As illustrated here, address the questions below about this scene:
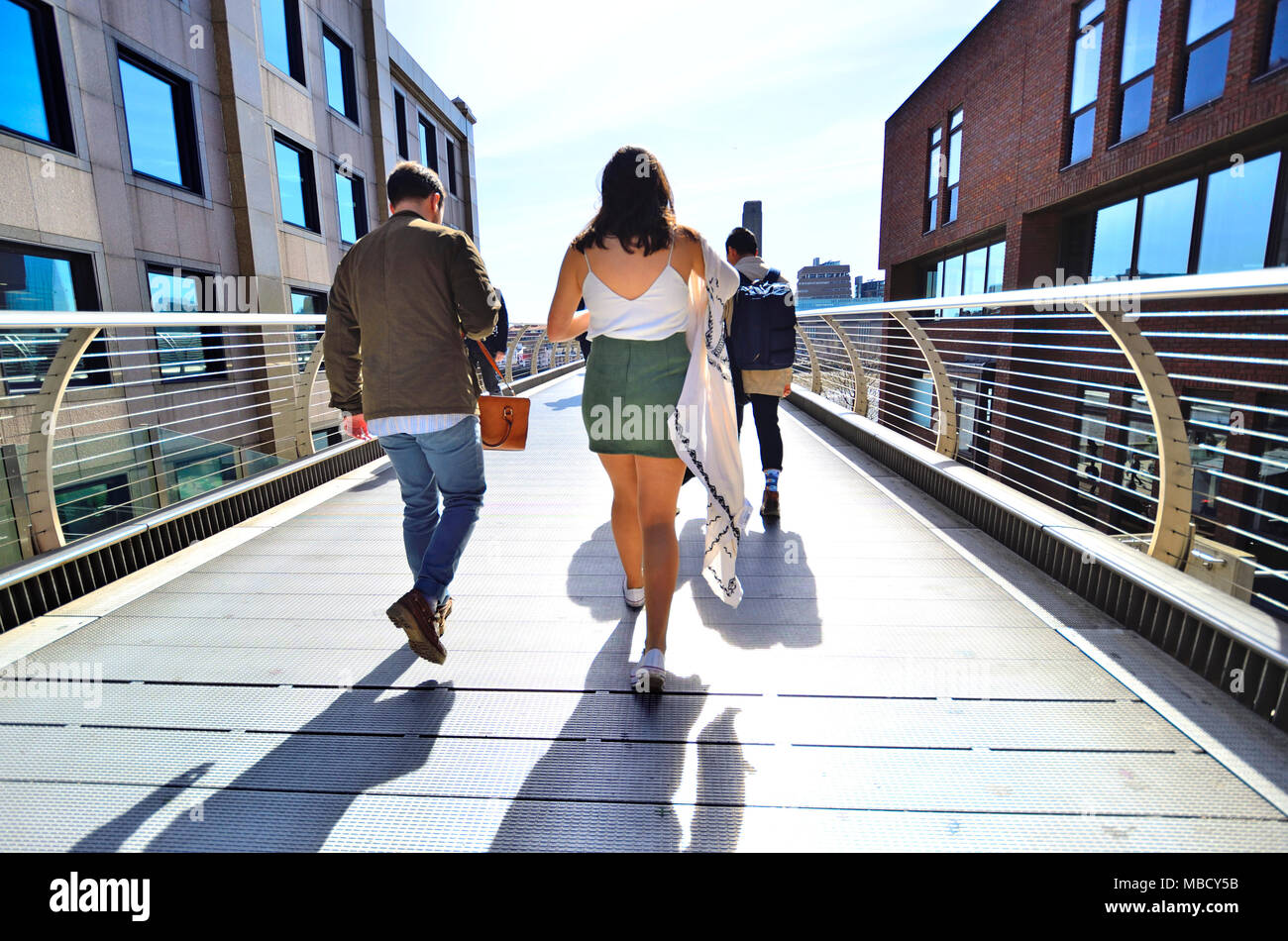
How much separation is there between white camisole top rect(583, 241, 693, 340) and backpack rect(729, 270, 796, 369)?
190cm

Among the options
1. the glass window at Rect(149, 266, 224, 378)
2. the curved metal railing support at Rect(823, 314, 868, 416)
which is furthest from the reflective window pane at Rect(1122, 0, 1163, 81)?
the glass window at Rect(149, 266, 224, 378)

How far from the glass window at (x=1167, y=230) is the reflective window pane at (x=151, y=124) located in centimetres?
1448

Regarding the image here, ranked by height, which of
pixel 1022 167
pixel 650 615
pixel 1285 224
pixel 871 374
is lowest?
pixel 650 615

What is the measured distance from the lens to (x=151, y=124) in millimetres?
10016

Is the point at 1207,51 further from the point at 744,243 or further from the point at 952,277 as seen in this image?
the point at 744,243

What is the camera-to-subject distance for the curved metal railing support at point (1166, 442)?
248cm

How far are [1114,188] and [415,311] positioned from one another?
1320cm

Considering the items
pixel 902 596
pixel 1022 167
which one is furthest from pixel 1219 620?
pixel 1022 167

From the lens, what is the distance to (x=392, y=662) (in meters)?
2.38

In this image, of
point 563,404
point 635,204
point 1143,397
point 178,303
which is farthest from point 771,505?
point 178,303

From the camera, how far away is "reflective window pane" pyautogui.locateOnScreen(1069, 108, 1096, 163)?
1152 centimetres
